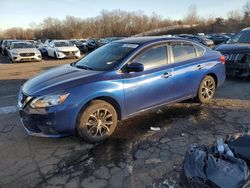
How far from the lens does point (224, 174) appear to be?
2.19 metres

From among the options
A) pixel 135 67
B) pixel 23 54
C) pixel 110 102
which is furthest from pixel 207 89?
→ pixel 23 54

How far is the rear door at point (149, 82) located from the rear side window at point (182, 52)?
25cm

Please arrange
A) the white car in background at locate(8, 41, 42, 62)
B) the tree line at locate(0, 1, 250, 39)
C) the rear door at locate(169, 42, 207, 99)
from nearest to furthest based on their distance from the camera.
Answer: the rear door at locate(169, 42, 207, 99)
the white car in background at locate(8, 41, 42, 62)
the tree line at locate(0, 1, 250, 39)

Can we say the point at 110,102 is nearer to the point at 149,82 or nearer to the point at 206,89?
the point at 149,82

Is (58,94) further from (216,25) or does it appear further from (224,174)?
(216,25)

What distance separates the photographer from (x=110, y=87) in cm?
378

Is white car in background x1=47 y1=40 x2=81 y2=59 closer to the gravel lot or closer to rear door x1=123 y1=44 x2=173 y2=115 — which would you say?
the gravel lot

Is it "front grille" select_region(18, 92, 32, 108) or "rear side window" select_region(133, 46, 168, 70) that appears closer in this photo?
"front grille" select_region(18, 92, 32, 108)

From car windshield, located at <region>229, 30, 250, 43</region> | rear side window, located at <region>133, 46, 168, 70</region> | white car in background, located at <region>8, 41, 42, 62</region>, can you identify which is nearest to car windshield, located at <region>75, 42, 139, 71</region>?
rear side window, located at <region>133, 46, 168, 70</region>

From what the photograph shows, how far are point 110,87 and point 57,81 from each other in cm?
82

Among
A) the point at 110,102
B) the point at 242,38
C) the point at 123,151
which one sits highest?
the point at 242,38

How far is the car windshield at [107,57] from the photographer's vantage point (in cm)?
417

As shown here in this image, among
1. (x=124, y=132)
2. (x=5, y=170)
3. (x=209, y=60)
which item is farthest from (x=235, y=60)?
(x=5, y=170)

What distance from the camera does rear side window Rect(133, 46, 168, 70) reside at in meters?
4.27
